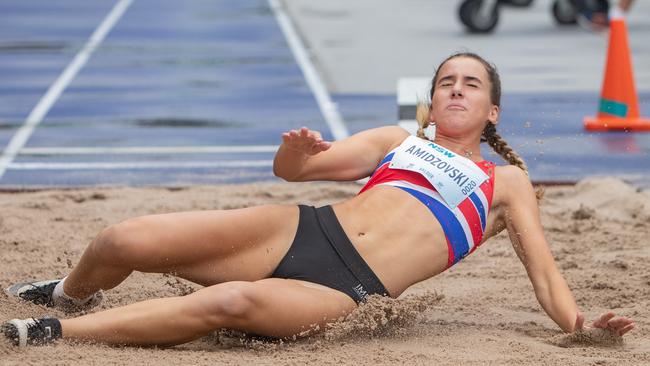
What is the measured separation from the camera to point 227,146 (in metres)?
9.94

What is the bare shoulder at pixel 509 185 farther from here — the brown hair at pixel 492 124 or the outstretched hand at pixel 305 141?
the outstretched hand at pixel 305 141

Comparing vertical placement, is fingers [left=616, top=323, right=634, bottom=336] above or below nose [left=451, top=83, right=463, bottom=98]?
below

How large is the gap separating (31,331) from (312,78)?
349 inches

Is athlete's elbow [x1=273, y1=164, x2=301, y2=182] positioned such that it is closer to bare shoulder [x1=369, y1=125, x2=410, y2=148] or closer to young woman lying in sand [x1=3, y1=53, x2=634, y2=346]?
young woman lying in sand [x1=3, y1=53, x2=634, y2=346]

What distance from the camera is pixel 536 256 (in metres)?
5.21

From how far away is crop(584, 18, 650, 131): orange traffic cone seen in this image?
1060 centimetres

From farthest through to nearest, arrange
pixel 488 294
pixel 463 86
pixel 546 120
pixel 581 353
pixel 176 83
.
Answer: pixel 176 83 → pixel 546 120 → pixel 488 294 → pixel 463 86 → pixel 581 353

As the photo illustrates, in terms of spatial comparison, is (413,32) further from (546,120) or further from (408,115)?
(408,115)

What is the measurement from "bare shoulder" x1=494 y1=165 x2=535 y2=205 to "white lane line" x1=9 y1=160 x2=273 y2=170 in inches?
156

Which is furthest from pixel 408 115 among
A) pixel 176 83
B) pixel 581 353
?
pixel 176 83

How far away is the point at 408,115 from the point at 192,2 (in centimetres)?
1188

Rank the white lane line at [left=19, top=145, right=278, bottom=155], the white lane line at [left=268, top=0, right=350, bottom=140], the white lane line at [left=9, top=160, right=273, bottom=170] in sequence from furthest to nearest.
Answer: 1. the white lane line at [left=268, top=0, right=350, bottom=140]
2. the white lane line at [left=19, top=145, right=278, bottom=155]
3. the white lane line at [left=9, top=160, right=273, bottom=170]

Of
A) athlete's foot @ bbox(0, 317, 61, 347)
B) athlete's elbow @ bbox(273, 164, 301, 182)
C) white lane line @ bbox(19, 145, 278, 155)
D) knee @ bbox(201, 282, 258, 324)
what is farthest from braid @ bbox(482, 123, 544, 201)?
white lane line @ bbox(19, 145, 278, 155)

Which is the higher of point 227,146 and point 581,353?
point 581,353
